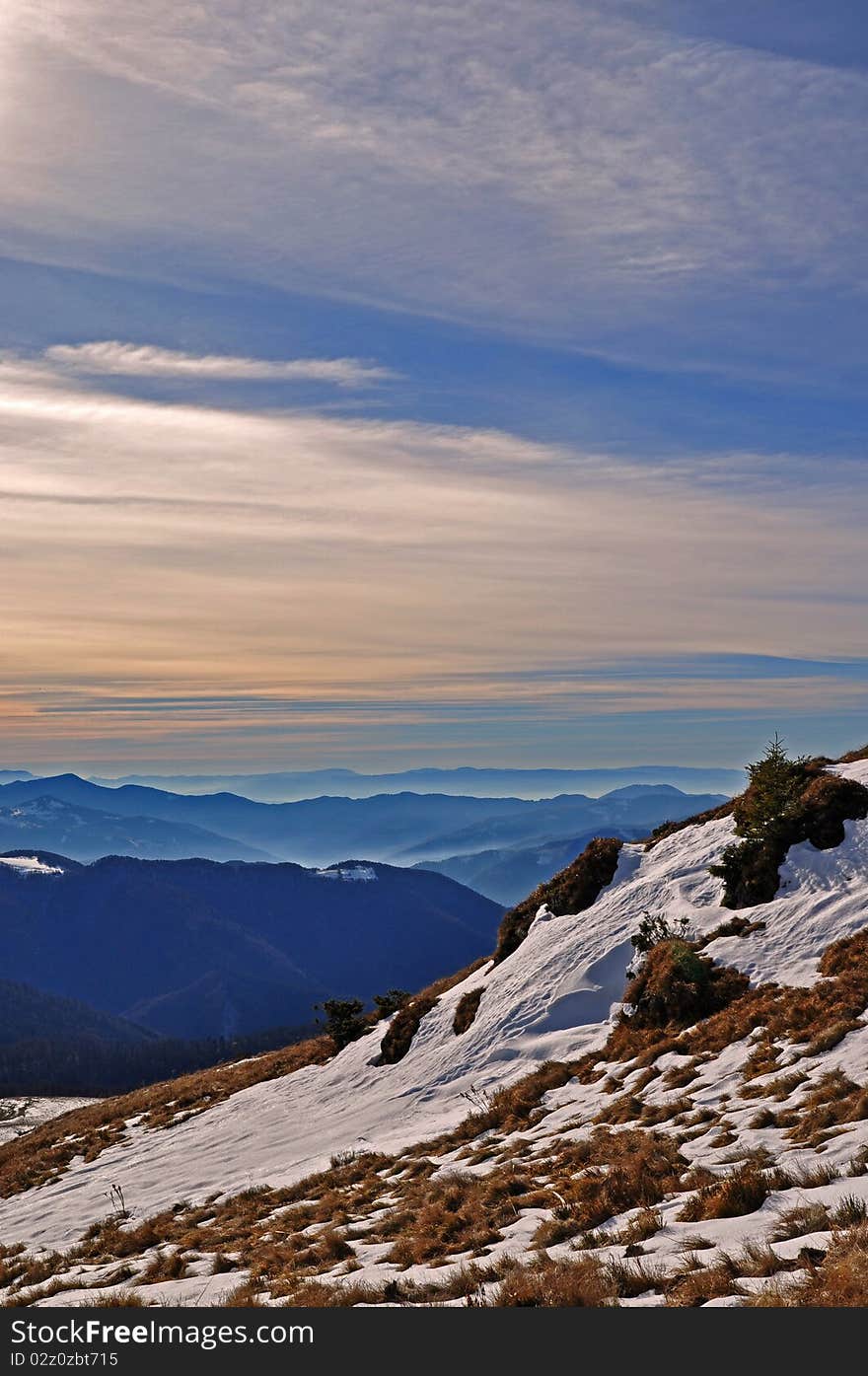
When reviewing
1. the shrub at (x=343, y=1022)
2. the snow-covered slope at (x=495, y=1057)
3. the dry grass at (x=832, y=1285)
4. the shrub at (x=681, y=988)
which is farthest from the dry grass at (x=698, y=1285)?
the shrub at (x=343, y=1022)

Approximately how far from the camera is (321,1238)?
14.8 metres

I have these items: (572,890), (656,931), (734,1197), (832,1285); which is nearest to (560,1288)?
(734,1197)

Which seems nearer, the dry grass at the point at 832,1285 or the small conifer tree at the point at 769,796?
the dry grass at the point at 832,1285

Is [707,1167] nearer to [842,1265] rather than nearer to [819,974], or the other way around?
[842,1265]

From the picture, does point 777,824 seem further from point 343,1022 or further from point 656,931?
point 343,1022

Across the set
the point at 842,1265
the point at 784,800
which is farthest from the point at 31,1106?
the point at 842,1265

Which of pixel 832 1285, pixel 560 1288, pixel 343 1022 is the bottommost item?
pixel 343 1022

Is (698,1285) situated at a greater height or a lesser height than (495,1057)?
greater

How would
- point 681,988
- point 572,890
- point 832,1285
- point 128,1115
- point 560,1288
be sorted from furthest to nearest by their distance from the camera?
point 128,1115
point 572,890
point 681,988
point 560,1288
point 832,1285

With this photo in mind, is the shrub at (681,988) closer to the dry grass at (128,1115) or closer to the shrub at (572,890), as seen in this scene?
the shrub at (572,890)

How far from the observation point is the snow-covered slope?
22.6m

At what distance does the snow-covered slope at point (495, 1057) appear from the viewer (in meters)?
22.6

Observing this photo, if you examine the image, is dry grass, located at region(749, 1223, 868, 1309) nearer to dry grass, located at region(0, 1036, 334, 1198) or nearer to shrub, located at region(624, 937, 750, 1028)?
shrub, located at region(624, 937, 750, 1028)

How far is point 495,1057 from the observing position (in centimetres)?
2644
